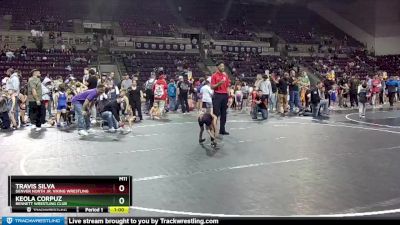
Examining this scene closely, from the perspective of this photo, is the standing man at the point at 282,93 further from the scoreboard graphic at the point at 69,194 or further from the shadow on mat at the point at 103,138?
the scoreboard graphic at the point at 69,194

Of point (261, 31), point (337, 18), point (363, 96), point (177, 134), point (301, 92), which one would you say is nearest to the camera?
point (177, 134)

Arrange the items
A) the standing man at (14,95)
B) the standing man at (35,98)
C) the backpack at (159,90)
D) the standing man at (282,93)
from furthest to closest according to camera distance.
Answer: the standing man at (282,93) → the backpack at (159,90) → the standing man at (14,95) → the standing man at (35,98)

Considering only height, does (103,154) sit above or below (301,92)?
below

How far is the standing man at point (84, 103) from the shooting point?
1021cm

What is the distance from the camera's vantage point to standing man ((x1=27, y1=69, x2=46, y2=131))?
11258 mm

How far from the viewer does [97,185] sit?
12.0 ft

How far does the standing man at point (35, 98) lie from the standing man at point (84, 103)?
160cm

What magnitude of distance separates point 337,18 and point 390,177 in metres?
41.1

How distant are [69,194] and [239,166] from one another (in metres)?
3.46

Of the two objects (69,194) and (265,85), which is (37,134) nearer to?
(69,194)

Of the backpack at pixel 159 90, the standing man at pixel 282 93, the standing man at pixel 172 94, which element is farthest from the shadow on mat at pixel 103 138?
the standing man at pixel 282 93

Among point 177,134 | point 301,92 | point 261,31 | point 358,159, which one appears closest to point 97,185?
point 358,159

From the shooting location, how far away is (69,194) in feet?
12.0

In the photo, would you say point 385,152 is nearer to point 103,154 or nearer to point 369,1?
point 103,154
